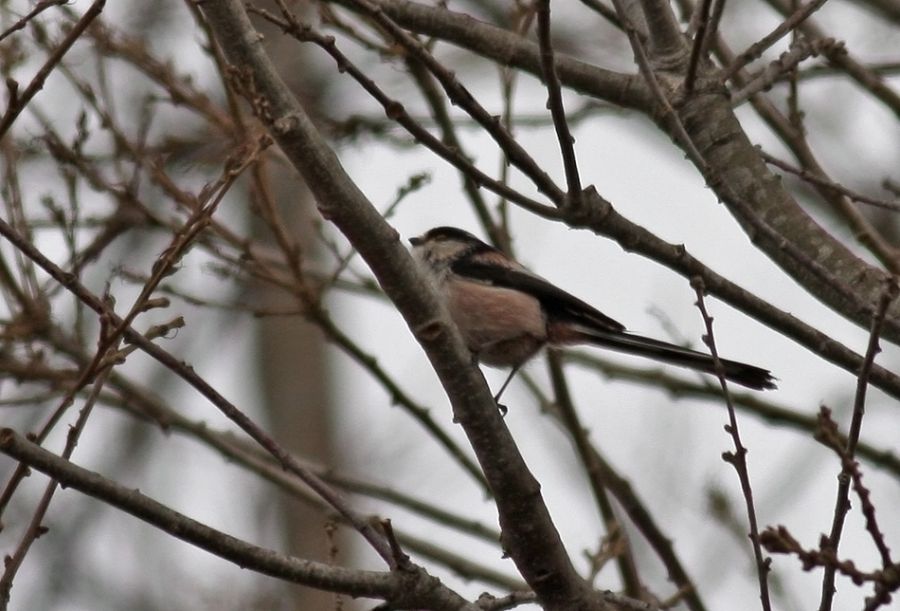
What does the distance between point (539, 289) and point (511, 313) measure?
0.16 m

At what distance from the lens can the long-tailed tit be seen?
4590 mm

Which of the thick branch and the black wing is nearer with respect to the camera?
the thick branch

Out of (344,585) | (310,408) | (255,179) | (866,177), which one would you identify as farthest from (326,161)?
(310,408)

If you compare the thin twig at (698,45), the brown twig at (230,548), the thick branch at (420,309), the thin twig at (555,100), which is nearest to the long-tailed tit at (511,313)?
the thin twig at (698,45)

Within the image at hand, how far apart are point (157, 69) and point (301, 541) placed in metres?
4.61

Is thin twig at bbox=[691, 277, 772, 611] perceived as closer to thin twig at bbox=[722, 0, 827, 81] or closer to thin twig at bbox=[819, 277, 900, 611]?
thin twig at bbox=[819, 277, 900, 611]

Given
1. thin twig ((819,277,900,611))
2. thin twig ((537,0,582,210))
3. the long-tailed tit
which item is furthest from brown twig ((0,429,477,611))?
the long-tailed tit

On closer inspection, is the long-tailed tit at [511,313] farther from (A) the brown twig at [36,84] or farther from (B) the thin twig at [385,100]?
(A) the brown twig at [36,84]

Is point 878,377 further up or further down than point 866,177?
further down

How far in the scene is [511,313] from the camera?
4.63m

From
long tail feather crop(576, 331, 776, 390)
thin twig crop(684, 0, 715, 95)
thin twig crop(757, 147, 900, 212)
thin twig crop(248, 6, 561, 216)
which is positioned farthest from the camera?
long tail feather crop(576, 331, 776, 390)

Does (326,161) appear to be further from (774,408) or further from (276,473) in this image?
(774,408)

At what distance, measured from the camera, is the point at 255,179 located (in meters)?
4.26

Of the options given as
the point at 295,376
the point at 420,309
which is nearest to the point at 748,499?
the point at 420,309
